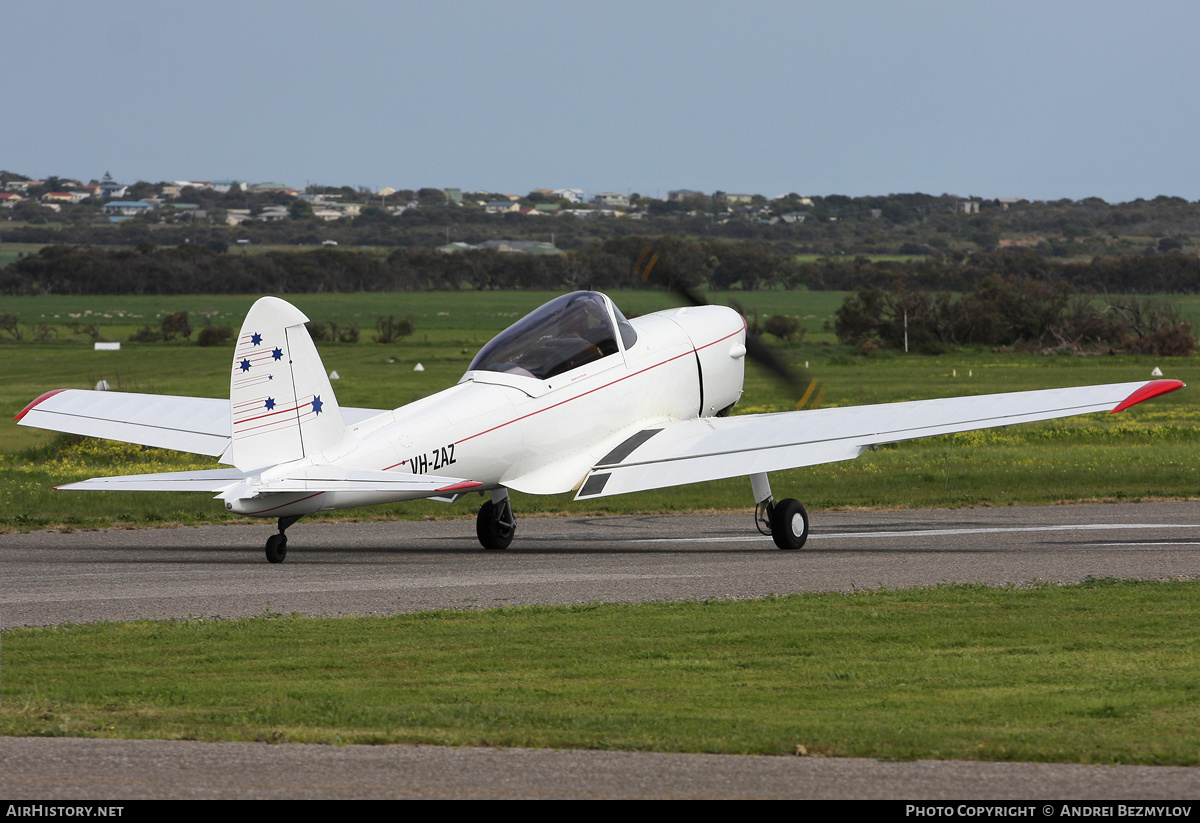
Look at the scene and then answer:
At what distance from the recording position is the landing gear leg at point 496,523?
1769cm

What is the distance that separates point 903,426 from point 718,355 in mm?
3442

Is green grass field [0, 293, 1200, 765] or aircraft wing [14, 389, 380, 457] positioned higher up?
aircraft wing [14, 389, 380, 457]

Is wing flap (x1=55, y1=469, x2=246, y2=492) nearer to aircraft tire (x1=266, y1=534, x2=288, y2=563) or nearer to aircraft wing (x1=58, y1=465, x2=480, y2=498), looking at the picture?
aircraft wing (x1=58, y1=465, x2=480, y2=498)

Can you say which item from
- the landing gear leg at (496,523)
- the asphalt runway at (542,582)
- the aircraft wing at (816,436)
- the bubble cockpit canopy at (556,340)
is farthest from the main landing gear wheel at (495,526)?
the bubble cockpit canopy at (556,340)

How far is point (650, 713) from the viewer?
8.24 m

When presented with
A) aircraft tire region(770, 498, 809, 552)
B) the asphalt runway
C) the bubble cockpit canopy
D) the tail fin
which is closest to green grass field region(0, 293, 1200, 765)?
the asphalt runway

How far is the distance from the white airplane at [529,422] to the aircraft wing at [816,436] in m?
0.03

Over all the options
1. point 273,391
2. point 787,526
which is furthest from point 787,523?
point 273,391

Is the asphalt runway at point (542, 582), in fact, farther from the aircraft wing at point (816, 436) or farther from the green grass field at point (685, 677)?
the aircraft wing at point (816, 436)

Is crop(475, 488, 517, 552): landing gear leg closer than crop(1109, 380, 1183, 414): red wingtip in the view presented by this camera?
No

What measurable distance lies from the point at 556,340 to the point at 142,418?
19.0ft

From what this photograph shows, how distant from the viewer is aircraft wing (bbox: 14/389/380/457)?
17953mm

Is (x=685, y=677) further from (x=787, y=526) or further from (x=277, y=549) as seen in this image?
(x=787, y=526)
